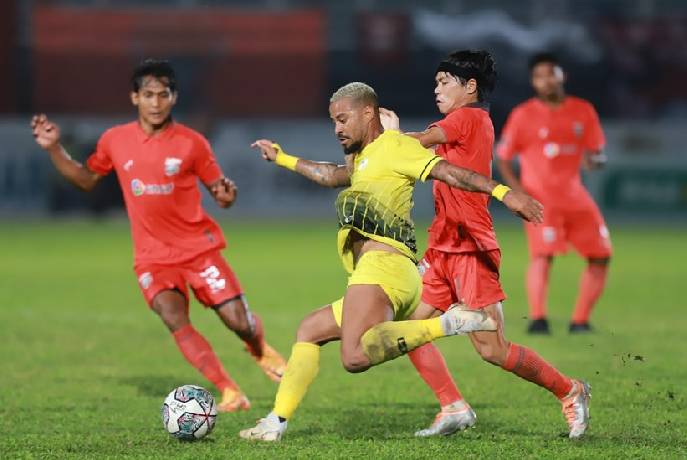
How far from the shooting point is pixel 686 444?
7074 mm

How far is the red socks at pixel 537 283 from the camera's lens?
12.4 metres

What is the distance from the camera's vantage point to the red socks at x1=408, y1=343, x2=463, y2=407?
25.0ft

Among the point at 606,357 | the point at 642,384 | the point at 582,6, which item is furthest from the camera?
the point at 582,6

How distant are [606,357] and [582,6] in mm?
20068

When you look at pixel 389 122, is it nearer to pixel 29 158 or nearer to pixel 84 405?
pixel 84 405

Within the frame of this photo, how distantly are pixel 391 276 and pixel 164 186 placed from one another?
8.02 ft

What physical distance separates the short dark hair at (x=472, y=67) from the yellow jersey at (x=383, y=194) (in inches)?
24.8

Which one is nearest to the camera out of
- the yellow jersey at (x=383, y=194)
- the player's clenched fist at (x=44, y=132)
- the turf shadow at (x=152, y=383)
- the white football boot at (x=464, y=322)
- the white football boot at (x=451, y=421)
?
the white football boot at (x=464, y=322)

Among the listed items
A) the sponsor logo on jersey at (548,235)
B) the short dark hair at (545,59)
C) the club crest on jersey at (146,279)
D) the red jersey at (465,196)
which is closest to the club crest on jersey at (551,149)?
the sponsor logo on jersey at (548,235)

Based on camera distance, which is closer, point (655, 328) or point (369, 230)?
point (369, 230)

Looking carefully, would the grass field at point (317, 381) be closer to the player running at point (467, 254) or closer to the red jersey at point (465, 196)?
the player running at point (467, 254)

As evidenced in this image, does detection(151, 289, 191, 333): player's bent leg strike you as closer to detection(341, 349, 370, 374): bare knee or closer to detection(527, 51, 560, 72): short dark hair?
detection(341, 349, 370, 374): bare knee

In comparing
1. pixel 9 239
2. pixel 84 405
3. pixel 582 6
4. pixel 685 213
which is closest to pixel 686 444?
pixel 84 405

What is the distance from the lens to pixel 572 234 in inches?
497
